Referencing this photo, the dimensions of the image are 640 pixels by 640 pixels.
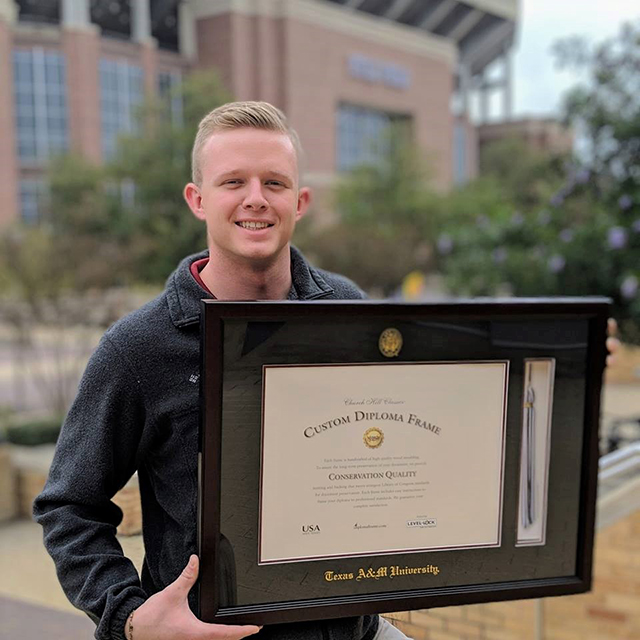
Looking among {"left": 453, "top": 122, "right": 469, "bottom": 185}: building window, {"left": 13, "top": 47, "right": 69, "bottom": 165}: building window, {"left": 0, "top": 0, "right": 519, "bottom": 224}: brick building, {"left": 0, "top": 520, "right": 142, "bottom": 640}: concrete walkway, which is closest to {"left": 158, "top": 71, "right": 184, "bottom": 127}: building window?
{"left": 0, "top": 0, "right": 519, "bottom": 224}: brick building

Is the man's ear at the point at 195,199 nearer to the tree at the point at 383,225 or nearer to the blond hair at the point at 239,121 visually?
the blond hair at the point at 239,121

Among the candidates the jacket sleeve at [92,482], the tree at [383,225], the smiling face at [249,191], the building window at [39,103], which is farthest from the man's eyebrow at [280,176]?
the building window at [39,103]

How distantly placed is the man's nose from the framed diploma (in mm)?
229

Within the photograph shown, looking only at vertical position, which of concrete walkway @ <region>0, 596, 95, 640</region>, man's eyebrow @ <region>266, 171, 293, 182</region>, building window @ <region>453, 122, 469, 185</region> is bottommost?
concrete walkway @ <region>0, 596, 95, 640</region>

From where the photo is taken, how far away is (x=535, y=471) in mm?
1613

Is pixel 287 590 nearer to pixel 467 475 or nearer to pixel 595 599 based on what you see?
pixel 467 475

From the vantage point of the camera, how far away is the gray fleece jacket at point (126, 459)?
1.48 m

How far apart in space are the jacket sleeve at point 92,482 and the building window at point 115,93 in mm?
40609

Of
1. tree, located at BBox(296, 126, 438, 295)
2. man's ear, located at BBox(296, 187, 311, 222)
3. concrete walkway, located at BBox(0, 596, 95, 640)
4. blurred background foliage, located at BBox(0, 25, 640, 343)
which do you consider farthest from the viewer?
tree, located at BBox(296, 126, 438, 295)

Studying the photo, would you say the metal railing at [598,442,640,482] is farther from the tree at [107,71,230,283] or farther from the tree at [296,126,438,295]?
the tree at [296,126,438,295]

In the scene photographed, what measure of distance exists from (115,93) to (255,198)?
42.4 meters

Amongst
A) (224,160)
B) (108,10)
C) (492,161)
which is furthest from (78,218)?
(492,161)

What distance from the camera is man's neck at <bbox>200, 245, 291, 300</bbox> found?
1.63 meters

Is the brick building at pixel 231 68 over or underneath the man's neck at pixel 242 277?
over
